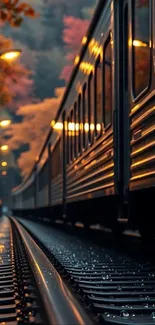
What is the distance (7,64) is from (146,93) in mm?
10979

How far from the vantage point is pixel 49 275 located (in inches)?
183

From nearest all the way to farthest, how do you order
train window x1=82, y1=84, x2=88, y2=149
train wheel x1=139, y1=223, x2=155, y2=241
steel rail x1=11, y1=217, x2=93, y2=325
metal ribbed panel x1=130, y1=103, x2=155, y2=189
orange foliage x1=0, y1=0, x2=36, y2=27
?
steel rail x1=11, y1=217, x2=93, y2=325 < metal ribbed panel x1=130, y1=103, x2=155, y2=189 < orange foliage x1=0, y1=0, x2=36, y2=27 < train wheel x1=139, y1=223, x2=155, y2=241 < train window x1=82, y1=84, x2=88, y2=149

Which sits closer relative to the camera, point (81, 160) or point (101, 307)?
point (101, 307)

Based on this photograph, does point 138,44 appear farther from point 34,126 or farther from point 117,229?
point 34,126

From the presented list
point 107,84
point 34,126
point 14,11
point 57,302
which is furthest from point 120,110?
point 34,126

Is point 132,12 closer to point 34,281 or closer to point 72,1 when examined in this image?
point 34,281

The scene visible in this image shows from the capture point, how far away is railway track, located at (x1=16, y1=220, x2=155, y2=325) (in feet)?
11.8

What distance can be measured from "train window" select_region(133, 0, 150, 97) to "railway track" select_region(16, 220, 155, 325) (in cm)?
153

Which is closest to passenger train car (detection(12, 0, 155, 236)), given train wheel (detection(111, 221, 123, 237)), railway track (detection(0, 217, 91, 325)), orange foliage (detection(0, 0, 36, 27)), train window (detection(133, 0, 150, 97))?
train window (detection(133, 0, 150, 97))

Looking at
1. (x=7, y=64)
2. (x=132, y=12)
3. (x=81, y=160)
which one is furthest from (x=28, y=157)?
(x=132, y=12)

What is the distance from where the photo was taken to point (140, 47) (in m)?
5.62

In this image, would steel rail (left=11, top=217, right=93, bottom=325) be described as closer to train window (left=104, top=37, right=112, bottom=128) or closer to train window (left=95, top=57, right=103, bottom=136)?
train window (left=104, top=37, right=112, bottom=128)

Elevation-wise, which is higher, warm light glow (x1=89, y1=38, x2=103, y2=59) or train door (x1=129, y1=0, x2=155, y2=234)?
warm light glow (x1=89, y1=38, x2=103, y2=59)

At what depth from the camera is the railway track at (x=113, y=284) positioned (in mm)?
3586
